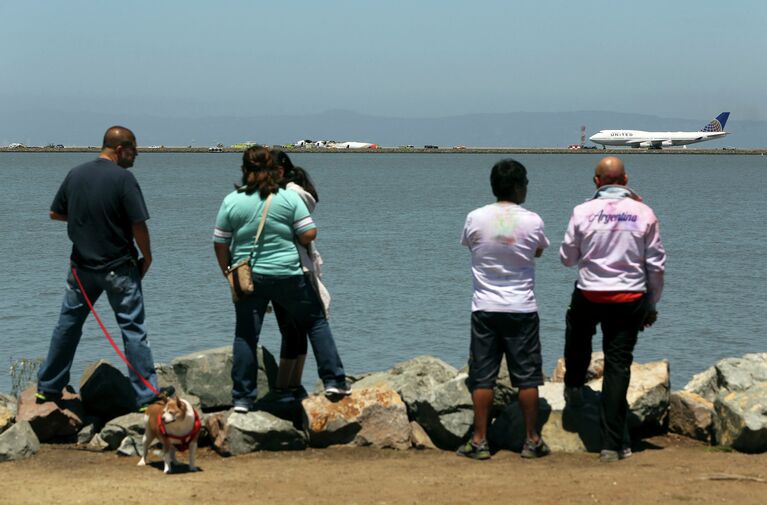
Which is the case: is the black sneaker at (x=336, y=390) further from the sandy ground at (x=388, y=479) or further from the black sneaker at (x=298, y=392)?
the black sneaker at (x=298, y=392)

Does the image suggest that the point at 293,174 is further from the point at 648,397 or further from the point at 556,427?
the point at 648,397

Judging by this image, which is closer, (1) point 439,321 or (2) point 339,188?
(1) point 439,321

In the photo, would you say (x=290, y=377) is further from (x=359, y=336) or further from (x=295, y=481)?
(x=359, y=336)

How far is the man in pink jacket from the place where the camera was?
301 inches

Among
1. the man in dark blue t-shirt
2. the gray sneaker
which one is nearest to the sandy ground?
the gray sneaker

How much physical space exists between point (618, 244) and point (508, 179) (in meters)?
0.81

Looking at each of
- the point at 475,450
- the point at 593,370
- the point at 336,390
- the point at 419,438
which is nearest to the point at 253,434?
the point at 336,390

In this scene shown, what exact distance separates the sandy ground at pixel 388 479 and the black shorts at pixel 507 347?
0.54 meters

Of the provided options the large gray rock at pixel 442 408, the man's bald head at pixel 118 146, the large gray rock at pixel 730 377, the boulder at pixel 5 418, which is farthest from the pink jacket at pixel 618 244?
the boulder at pixel 5 418

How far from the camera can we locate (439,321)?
19.9 meters

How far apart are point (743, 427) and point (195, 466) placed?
11.7ft

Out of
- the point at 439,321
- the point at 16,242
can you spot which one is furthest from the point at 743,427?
the point at 16,242

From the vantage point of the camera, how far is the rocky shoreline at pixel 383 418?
8062 mm

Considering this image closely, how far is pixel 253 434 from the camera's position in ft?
26.4
